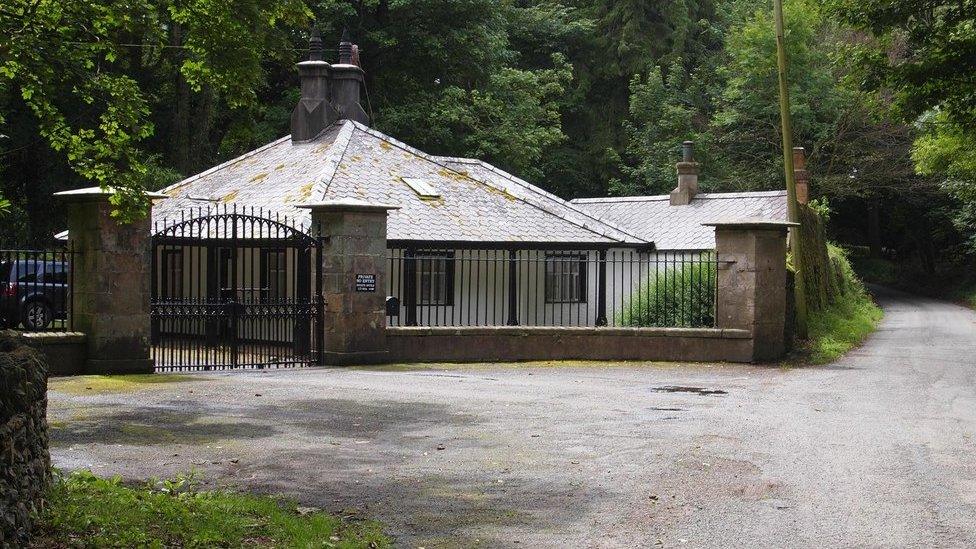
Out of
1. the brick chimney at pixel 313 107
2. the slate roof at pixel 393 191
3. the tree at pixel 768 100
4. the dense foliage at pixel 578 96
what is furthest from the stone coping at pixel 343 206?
the tree at pixel 768 100

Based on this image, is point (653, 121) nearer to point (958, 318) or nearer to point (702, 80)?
point (702, 80)

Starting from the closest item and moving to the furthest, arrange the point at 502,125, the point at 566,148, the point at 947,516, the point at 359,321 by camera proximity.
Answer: the point at 947,516 → the point at 359,321 → the point at 502,125 → the point at 566,148

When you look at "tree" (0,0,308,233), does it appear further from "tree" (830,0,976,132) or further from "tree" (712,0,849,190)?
"tree" (712,0,849,190)

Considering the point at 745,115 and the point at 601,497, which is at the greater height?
the point at 745,115

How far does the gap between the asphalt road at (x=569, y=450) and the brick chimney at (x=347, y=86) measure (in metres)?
14.0

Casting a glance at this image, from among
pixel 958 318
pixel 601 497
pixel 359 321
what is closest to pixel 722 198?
pixel 958 318

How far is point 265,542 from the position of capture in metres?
6.96

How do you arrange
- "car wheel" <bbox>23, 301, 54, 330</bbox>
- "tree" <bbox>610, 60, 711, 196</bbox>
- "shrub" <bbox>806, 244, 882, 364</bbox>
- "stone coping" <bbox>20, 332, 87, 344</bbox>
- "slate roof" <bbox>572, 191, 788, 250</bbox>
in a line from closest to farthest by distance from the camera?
1. "stone coping" <bbox>20, 332, 87, 344</bbox>
2. "car wheel" <bbox>23, 301, 54, 330</bbox>
3. "shrub" <bbox>806, 244, 882, 364</bbox>
4. "slate roof" <bbox>572, 191, 788, 250</bbox>
5. "tree" <bbox>610, 60, 711, 196</bbox>

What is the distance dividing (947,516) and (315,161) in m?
20.9

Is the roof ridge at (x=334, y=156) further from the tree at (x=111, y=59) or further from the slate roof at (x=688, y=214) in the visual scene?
the tree at (x=111, y=59)

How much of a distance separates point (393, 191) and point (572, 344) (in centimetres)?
785

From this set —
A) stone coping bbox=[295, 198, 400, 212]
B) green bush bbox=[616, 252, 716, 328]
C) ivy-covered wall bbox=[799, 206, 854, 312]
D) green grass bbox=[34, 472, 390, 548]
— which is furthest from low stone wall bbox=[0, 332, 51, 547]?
ivy-covered wall bbox=[799, 206, 854, 312]

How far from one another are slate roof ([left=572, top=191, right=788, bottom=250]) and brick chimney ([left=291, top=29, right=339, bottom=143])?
9.99 meters

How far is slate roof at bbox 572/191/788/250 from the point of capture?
3291cm
